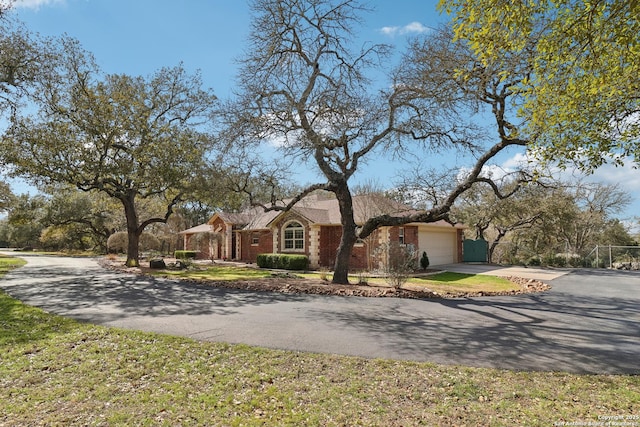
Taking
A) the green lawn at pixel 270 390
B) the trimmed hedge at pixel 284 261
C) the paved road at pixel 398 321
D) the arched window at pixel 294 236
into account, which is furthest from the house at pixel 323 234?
the green lawn at pixel 270 390

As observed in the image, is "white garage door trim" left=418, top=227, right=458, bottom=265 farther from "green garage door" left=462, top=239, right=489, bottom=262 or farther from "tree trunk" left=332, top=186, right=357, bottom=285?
"tree trunk" left=332, top=186, right=357, bottom=285

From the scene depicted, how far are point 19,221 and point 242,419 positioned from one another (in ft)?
121

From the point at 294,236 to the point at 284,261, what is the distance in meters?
2.43

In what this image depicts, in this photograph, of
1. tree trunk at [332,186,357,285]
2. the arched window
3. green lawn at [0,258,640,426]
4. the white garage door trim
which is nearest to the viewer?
green lawn at [0,258,640,426]

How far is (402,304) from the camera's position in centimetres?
1052

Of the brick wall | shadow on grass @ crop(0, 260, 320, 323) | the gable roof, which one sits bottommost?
shadow on grass @ crop(0, 260, 320, 323)

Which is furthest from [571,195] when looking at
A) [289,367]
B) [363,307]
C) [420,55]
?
[289,367]

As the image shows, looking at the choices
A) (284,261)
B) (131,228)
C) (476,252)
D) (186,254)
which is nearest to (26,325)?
(284,261)

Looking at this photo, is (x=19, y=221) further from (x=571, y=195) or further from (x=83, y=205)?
(x=571, y=195)

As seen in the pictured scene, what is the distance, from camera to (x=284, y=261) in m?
22.5

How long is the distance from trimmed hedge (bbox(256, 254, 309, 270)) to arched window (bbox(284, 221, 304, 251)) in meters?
1.66

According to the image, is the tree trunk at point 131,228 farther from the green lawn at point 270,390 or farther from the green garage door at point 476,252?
the green garage door at point 476,252

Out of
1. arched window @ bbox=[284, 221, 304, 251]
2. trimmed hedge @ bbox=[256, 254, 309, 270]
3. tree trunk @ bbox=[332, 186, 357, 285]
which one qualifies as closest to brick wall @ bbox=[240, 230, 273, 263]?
arched window @ bbox=[284, 221, 304, 251]

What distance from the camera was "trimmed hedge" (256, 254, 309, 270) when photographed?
21.9m
